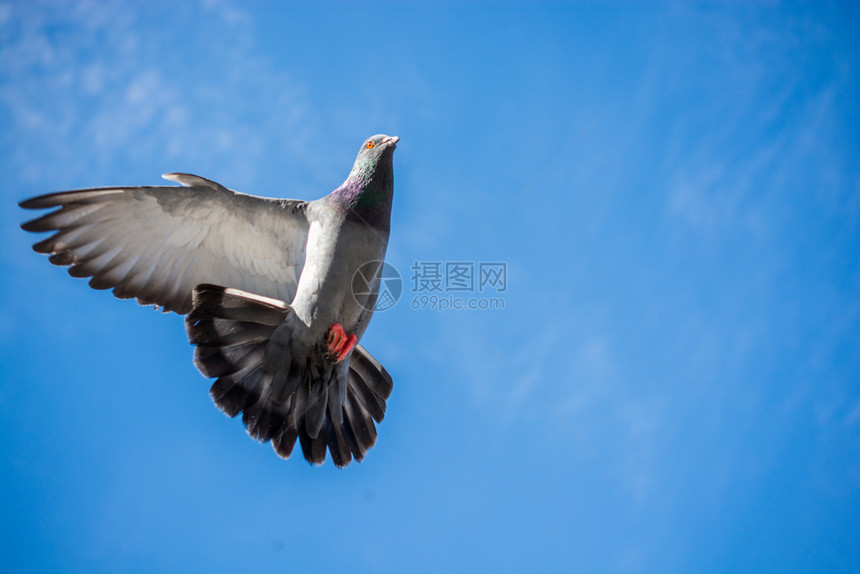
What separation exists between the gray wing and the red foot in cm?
93

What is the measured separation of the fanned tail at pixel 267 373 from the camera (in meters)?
4.29

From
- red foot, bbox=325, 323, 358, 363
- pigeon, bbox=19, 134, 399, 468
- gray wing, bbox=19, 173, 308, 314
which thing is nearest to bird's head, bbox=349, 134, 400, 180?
pigeon, bbox=19, 134, 399, 468

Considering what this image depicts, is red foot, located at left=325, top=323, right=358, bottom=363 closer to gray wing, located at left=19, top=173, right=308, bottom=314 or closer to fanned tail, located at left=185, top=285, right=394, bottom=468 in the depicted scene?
fanned tail, located at left=185, top=285, right=394, bottom=468

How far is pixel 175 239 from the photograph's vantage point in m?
5.04

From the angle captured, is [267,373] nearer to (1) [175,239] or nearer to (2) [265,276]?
(2) [265,276]

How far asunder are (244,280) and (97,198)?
1.31 m

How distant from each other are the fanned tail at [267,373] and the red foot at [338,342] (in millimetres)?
85

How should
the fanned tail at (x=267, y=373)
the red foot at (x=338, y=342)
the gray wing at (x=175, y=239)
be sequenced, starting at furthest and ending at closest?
the gray wing at (x=175, y=239) → the red foot at (x=338, y=342) → the fanned tail at (x=267, y=373)

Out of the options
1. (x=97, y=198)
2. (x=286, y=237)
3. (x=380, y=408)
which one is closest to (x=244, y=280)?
(x=286, y=237)

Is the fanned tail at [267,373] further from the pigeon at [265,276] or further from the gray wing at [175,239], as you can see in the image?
the gray wing at [175,239]

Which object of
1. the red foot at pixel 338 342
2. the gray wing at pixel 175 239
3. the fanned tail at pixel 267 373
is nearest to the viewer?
the fanned tail at pixel 267 373

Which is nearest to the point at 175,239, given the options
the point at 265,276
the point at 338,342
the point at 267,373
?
the point at 265,276

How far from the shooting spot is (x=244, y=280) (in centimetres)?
523

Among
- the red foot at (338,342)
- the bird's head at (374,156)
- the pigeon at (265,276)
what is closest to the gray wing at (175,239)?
the pigeon at (265,276)
